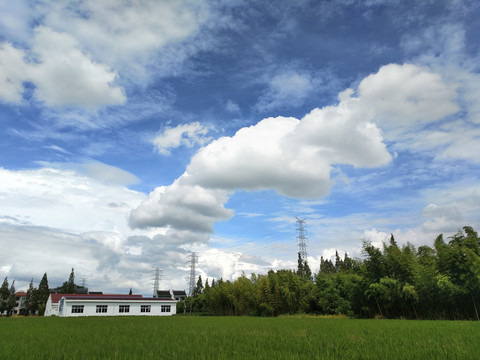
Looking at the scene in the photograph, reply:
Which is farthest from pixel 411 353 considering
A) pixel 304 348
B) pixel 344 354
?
pixel 304 348

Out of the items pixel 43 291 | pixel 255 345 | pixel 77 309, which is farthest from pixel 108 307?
pixel 255 345

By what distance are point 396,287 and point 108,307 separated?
142ft

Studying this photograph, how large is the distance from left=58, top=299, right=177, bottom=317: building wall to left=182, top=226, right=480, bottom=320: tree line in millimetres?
23531

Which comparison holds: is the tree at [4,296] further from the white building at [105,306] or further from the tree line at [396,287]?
the tree line at [396,287]

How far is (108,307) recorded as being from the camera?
154 ft

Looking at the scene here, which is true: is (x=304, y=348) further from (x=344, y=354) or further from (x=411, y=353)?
(x=411, y=353)

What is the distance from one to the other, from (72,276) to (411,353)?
89963mm

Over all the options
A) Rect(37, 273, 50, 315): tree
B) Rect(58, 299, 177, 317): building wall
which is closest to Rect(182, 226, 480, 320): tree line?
Rect(58, 299, 177, 317): building wall

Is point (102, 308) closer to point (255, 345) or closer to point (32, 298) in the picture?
point (32, 298)

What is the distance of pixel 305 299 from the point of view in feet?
111

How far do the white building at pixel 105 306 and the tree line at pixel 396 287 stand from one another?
77.4 ft

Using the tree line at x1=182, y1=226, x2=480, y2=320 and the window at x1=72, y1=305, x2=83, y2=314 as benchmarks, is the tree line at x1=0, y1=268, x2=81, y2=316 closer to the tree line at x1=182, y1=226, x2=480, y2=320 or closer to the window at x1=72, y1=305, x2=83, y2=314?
the window at x1=72, y1=305, x2=83, y2=314

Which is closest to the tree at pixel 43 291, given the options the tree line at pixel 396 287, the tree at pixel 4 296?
the tree at pixel 4 296

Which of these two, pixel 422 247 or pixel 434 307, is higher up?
pixel 422 247
